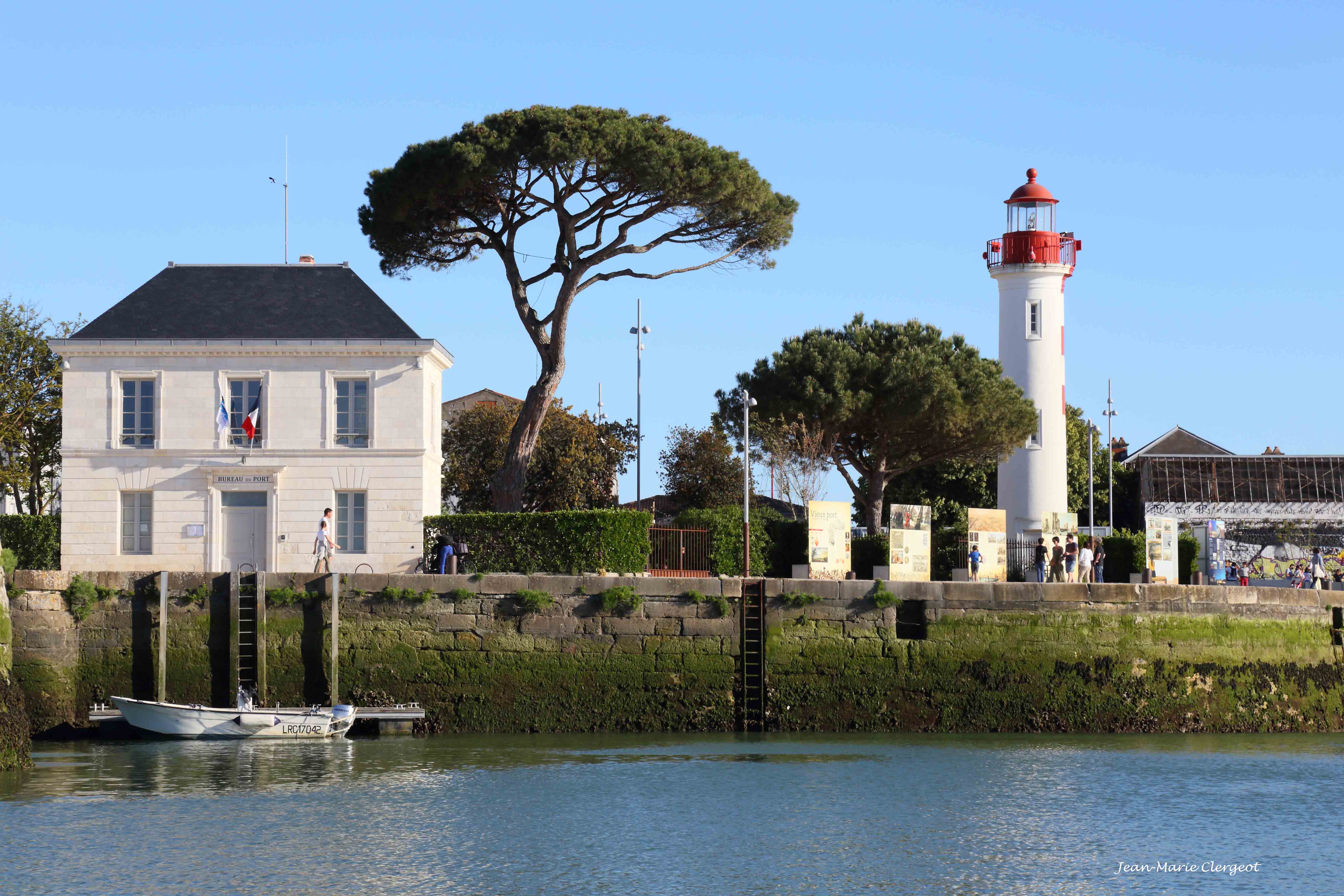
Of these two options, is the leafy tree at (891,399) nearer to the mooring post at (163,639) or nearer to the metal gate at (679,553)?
the metal gate at (679,553)

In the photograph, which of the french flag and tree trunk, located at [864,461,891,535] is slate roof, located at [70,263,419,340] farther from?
tree trunk, located at [864,461,891,535]

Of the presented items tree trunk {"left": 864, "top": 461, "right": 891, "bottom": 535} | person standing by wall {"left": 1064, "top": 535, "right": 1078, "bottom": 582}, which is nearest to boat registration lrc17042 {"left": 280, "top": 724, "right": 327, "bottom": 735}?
person standing by wall {"left": 1064, "top": 535, "right": 1078, "bottom": 582}

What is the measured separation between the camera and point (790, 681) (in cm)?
2705

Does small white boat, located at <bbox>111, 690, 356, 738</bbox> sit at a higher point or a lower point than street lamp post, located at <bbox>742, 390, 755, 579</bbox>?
lower

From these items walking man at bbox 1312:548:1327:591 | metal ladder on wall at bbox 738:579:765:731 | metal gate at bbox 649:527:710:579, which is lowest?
metal ladder on wall at bbox 738:579:765:731

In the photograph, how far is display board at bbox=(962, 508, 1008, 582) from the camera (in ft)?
102

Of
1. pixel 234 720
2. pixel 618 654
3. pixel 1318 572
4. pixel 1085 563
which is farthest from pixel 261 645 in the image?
pixel 1318 572

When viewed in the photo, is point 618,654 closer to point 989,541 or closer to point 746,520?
point 746,520

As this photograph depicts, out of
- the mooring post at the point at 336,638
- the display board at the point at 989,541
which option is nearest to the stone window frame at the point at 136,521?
the mooring post at the point at 336,638

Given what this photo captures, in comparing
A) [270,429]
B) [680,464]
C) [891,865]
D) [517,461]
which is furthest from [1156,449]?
[891,865]

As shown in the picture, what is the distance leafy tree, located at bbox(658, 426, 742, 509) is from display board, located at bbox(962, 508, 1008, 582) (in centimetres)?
1478

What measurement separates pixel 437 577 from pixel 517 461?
713 cm

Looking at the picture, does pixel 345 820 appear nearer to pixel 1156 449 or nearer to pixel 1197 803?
pixel 1197 803

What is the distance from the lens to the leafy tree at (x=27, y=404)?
40.8 metres
